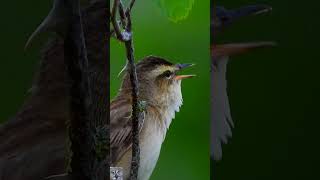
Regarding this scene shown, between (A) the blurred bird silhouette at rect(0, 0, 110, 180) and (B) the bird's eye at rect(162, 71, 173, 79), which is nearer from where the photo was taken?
(A) the blurred bird silhouette at rect(0, 0, 110, 180)

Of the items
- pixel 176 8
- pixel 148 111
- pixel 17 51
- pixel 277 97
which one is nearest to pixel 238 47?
pixel 277 97

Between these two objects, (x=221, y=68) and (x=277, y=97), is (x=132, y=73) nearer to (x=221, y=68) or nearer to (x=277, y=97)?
(x=221, y=68)

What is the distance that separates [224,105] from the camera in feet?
15.5

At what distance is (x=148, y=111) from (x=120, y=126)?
0.65 ft

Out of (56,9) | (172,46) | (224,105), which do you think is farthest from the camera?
(224,105)

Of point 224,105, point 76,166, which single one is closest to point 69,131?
point 76,166

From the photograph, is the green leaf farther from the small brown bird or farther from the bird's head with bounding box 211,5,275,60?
the bird's head with bounding box 211,5,275,60

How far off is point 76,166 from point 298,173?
1841mm

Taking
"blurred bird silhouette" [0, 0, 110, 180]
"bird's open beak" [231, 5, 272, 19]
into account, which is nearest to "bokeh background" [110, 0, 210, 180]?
"blurred bird silhouette" [0, 0, 110, 180]

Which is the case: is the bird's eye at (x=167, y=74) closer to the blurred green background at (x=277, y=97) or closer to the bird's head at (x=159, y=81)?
the bird's head at (x=159, y=81)

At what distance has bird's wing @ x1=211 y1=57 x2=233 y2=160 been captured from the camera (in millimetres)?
4562

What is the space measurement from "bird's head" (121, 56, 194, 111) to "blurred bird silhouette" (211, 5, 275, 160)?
42 centimetres

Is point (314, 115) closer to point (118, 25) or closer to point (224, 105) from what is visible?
point (224, 105)

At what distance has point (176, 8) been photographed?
13.5 feet
